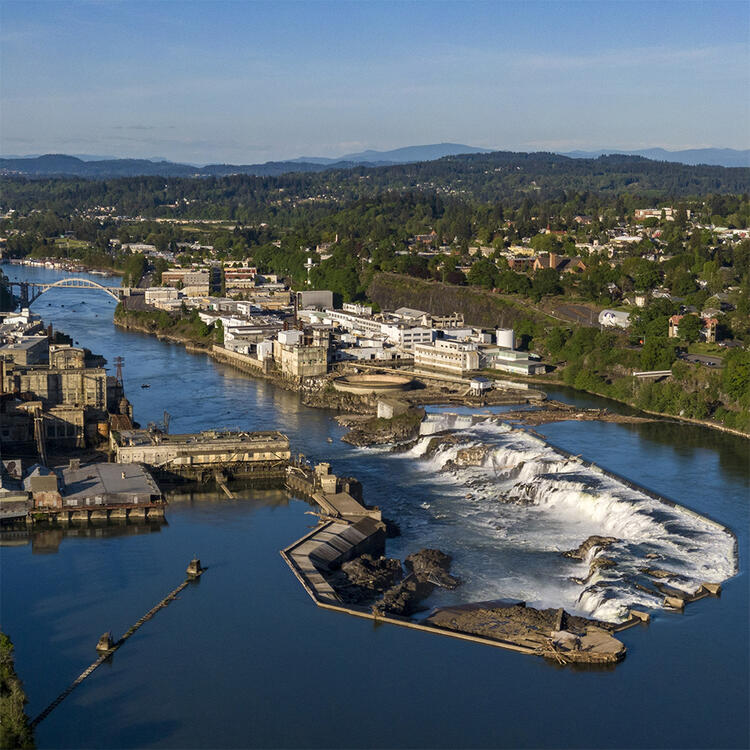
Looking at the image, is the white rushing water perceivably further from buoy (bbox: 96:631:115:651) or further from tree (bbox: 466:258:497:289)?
tree (bbox: 466:258:497:289)

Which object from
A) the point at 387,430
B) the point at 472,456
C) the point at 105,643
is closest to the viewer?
the point at 105,643

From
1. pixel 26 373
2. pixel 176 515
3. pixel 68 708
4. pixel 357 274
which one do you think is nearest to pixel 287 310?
pixel 357 274

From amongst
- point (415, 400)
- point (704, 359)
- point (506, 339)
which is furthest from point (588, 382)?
point (415, 400)

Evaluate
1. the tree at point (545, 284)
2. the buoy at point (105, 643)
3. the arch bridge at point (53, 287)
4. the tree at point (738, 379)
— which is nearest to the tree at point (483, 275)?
the tree at point (545, 284)

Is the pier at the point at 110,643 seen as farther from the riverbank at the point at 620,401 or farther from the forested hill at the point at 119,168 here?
the forested hill at the point at 119,168

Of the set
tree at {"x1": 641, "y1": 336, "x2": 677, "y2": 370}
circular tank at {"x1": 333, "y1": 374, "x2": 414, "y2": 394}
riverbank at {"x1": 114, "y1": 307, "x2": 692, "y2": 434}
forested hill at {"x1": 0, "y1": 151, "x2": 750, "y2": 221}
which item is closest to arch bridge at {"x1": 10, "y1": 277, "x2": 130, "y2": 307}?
riverbank at {"x1": 114, "y1": 307, "x2": 692, "y2": 434}

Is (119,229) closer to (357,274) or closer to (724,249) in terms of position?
(357,274)

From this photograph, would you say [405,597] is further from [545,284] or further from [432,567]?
[545,284]
